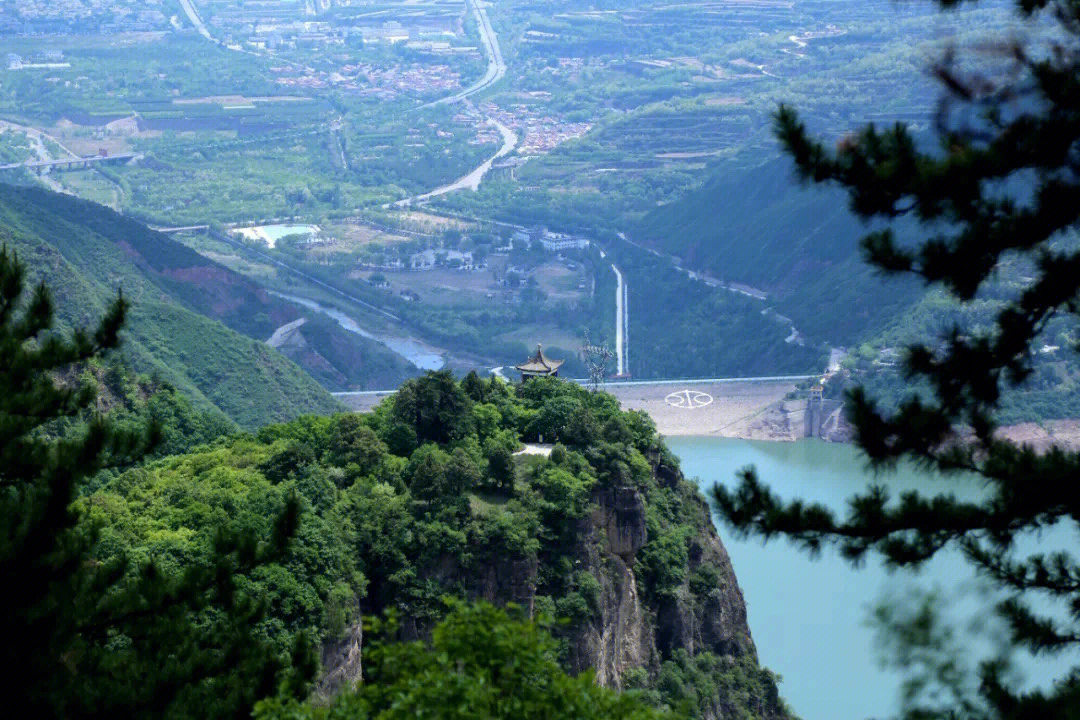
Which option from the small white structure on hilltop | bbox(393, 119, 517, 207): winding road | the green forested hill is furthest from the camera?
bbox(393, 119, 517, 207): winding road

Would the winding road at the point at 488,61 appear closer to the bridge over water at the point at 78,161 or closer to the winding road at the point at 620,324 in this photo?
the bridge over water at the point at 78,161

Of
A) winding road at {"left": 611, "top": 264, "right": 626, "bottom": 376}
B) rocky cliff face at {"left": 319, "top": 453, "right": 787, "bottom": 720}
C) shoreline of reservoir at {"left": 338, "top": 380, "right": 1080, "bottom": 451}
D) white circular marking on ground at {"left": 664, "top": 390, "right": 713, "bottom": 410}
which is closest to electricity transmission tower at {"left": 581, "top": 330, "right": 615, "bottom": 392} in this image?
winding road at {"left": 611, "top": 264, "right": 626, "bottom": 376}

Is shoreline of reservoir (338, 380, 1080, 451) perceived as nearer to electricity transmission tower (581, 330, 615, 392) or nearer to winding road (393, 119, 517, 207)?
electricity transmission tower (581, 330, 615, 392)

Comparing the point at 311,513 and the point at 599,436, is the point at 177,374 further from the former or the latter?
the point at 311,513

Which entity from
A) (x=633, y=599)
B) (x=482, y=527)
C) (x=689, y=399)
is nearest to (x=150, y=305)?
(x=689, y=399)

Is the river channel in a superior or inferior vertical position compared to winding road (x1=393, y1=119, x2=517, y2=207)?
inferior

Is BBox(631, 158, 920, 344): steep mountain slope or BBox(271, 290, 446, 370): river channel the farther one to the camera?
BBox(631, 158, 920, 344): steep mountain slope
